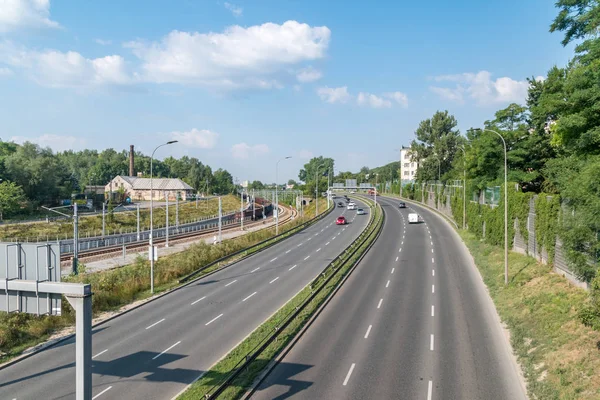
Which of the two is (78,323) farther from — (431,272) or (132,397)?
(431,272)

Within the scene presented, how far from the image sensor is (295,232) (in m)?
64.0

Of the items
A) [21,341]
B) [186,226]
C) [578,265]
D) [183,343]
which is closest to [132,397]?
[183,343]

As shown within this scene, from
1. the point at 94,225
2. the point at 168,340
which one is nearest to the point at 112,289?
the point at 168,340

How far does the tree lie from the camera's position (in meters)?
80.1

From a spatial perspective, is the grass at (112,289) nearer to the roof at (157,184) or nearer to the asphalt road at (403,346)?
the asphalt road at (403,346)

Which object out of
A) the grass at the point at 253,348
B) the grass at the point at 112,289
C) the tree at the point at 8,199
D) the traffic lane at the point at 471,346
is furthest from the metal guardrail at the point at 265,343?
the tree at the point at 8,199

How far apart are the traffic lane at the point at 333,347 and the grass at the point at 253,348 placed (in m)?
0.53

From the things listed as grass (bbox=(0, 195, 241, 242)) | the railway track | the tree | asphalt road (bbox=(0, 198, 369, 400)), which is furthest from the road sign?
the tree

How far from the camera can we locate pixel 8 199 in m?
80.7

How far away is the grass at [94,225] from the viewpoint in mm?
67000

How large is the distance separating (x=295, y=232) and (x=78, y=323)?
52703mm

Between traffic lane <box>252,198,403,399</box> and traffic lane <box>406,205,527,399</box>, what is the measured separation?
138 inches

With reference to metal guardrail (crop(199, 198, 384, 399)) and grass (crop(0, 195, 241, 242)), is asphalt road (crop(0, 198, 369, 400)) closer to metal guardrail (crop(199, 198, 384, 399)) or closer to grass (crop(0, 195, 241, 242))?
metal guardrail (crop(199, 198, 384, 399))

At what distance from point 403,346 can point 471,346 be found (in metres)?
3.08
